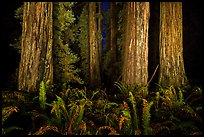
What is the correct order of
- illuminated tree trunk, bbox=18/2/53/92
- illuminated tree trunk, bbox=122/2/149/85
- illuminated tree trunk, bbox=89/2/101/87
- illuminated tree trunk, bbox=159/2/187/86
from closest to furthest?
1. illuminated tree trunk, bbox=18/2/53/92
2. illuminated tree trunk, bbox=122/2/149/85
3. illuminated tree trunk, bbox=159/2/187/86
4. illuminated tree trunk, bbox=89/2/101/87

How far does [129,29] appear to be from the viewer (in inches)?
299

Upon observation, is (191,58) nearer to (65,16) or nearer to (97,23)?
(97,23)

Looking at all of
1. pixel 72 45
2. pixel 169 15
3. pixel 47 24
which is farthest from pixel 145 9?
pixel 72 45

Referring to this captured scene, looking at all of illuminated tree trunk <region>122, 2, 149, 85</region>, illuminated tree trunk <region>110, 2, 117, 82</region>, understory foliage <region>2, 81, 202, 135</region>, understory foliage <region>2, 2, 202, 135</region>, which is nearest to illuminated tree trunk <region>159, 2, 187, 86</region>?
understory foliage <region>2, 2, 202, 135</region>

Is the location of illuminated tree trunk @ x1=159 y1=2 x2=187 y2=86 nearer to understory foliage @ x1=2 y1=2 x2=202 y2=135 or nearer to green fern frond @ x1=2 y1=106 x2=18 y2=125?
understory foliage @ x1=2 y1=2 x2=202 y2=135

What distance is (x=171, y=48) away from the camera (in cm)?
877

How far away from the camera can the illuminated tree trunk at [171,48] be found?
855 centimetres

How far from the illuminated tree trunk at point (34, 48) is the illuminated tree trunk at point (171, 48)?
427cm

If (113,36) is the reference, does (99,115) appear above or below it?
below

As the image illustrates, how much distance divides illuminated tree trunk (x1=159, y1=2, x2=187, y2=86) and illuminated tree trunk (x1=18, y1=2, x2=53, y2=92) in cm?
427

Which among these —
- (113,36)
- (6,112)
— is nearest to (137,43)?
(6,112)

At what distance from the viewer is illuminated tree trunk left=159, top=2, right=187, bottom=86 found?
8.55 meters

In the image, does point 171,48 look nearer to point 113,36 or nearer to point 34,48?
point 34,48

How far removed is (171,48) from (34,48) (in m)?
4.96
